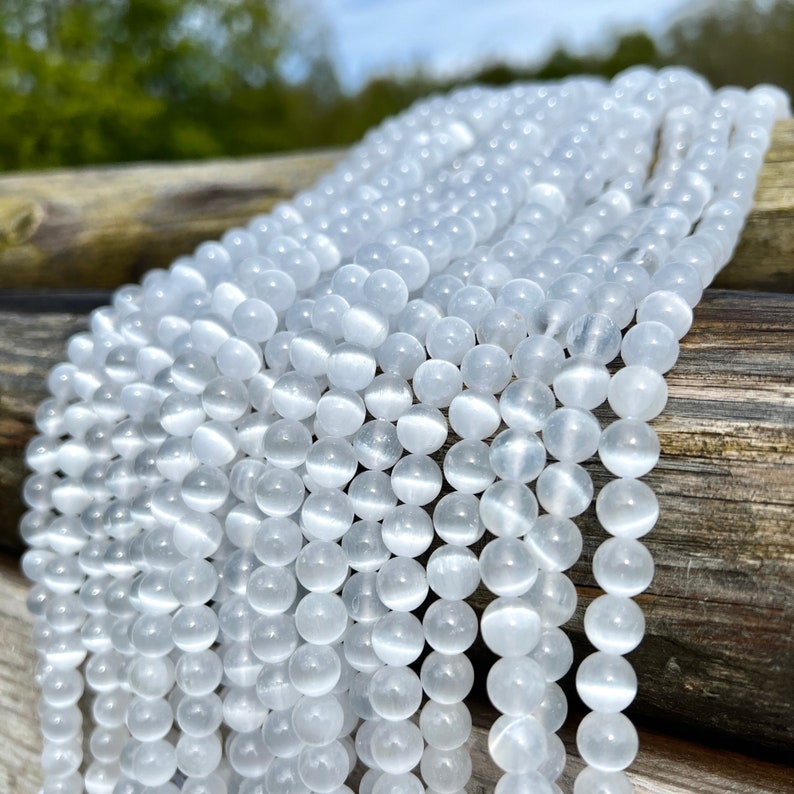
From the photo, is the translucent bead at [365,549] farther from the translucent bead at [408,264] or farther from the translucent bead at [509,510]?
the translucent bead at [408,264]

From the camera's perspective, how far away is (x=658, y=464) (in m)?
0.56

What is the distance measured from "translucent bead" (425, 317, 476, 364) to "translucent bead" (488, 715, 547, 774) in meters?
0.27

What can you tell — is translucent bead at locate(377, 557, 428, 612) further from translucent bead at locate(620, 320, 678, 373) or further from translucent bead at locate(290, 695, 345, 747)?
translucent bead at locate(620, 320, 678, 373)

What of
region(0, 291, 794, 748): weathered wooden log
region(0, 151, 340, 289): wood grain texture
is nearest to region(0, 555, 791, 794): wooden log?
region(0, 291, 794, 748): weathered wooden log

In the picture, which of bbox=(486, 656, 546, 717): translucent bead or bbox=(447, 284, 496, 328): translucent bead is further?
bbox=(447, 284, 496, 328): translucent bead

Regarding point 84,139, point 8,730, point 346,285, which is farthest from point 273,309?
point 84,139

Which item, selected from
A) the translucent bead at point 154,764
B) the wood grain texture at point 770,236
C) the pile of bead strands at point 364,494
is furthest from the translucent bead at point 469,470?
the wood grain texture at point 770,236

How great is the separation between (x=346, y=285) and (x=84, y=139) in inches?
169

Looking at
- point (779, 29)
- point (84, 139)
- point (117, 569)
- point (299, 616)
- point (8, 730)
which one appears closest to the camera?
point (299, 616)

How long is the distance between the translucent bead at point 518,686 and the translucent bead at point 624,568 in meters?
0.07

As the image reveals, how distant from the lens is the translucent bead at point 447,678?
52 centimetres

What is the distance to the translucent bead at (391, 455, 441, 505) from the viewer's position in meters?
0.55

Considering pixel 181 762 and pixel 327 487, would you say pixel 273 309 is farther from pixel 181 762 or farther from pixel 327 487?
pixel 181 762

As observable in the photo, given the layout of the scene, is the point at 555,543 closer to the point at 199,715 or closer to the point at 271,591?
the point at 271,591
